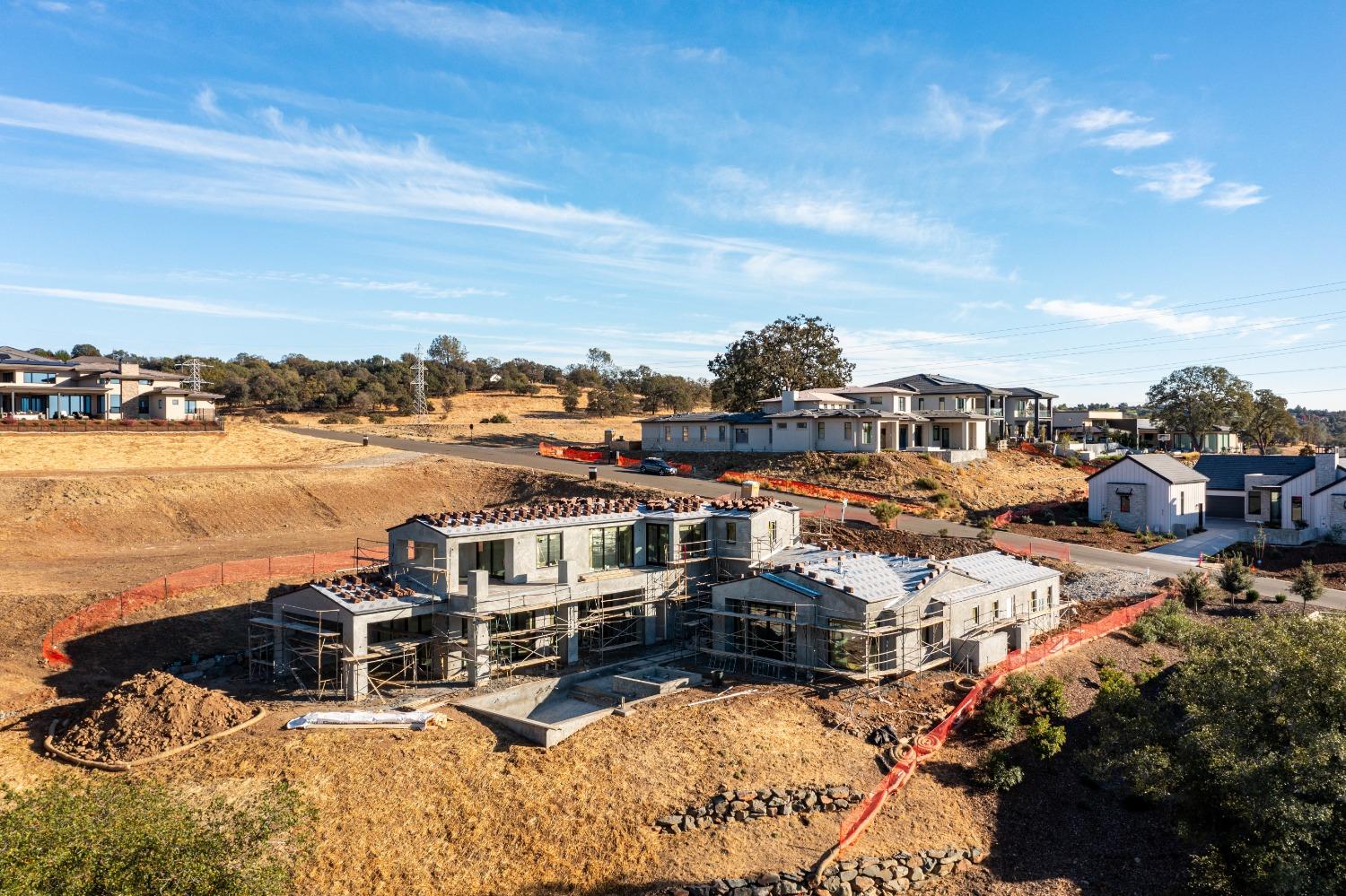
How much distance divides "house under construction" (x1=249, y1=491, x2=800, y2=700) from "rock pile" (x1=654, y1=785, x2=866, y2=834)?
421 inches

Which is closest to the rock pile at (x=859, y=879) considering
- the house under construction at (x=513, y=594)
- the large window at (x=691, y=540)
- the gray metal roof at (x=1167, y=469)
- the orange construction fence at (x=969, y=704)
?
the orange construction fence at (x=969, y=704)

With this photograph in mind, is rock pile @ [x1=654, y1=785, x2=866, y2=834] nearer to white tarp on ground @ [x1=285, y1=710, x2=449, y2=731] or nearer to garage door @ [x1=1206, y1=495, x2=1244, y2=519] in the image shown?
white tarp on ground @ [x1=285, y1=710, x2=449, y2=731]

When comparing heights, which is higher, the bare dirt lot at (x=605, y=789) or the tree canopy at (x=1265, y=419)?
the tree canopy at (x=1265, y=419)

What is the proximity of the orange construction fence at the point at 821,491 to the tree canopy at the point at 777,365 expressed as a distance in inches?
965

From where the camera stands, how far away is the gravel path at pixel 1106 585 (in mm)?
Answer: 39781

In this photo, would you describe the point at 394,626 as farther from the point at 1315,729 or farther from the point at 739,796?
the point at 1315,729

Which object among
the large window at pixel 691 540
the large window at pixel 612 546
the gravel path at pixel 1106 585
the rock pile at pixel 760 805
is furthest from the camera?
the gravel path at pixel 1106 585

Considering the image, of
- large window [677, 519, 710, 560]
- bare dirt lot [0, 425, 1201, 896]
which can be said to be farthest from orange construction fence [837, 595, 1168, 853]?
large window [677, 519, 710, 560]

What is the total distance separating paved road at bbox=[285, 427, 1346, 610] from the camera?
143ft

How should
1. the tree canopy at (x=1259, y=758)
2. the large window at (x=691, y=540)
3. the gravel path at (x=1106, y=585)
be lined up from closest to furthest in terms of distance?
the tree canopy at (x=1259, y=758), the large window at (x=691, y=540), the gravel path at (x=1106, y=585)

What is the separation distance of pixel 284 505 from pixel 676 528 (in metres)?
34.3

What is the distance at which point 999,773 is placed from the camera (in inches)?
939

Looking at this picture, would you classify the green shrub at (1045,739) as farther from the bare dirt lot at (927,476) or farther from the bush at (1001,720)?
the bare dirt lot at (927,476)

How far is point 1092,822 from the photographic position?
75.8 ft
